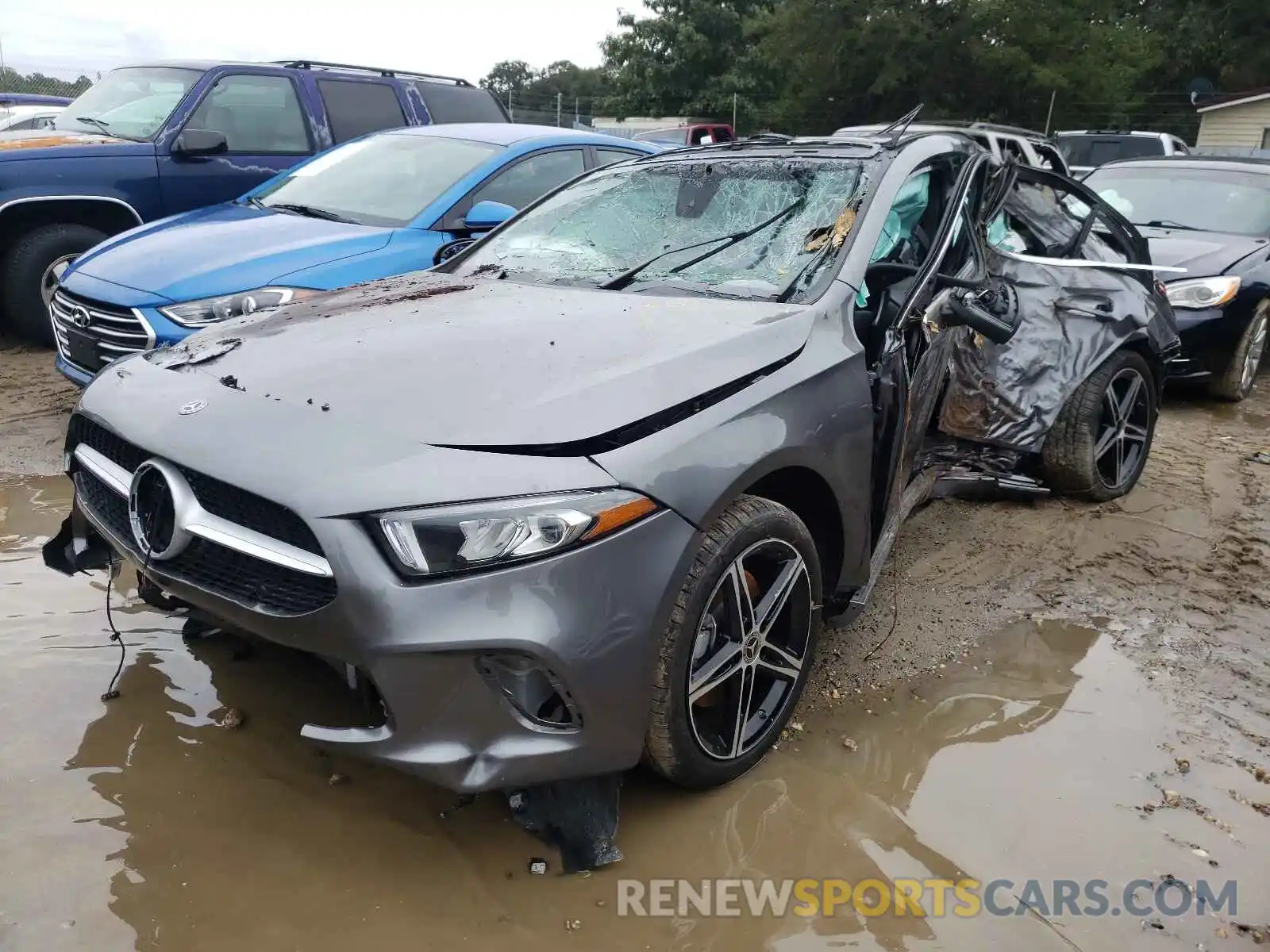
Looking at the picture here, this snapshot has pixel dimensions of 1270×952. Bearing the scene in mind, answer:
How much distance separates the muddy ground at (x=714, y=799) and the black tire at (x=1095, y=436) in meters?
0.90

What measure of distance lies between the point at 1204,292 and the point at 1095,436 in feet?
9.07

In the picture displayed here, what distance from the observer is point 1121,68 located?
93.1ft

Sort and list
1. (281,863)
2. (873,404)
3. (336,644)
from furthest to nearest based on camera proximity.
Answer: (873,404), (281,863), (336,644)

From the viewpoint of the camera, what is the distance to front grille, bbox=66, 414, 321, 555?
2111mm

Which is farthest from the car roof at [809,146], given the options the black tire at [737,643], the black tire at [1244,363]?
the black tire at [1244,363]

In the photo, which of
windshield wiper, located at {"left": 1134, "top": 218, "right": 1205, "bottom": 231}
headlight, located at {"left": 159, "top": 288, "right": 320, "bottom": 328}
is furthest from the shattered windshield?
windshield wiper, located at {"left": 1134, "top": 218, "right": 1205, "bottom": 231}

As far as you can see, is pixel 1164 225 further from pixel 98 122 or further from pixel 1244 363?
pixel 98 122

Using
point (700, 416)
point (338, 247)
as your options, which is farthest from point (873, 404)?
point (338, 247)

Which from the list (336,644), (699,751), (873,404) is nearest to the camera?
(336,644)

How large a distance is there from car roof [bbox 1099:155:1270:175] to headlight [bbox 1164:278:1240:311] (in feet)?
5.89

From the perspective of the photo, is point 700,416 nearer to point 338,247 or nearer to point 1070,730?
point 1070,730

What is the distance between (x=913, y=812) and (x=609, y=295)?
67.5 inches

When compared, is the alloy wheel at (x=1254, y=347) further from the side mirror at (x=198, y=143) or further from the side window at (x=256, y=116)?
the side mirror at (x=198, y=143)

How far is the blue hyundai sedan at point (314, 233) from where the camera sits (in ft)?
15.3
